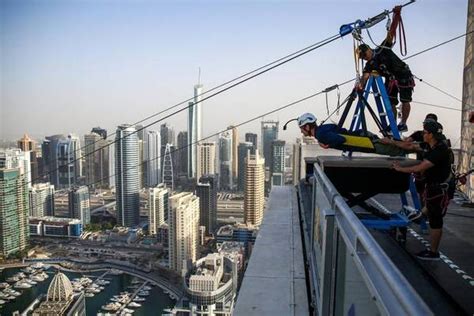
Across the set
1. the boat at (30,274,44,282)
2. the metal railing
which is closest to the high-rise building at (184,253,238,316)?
the boat at (30,274,44,282)

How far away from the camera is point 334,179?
2.65m

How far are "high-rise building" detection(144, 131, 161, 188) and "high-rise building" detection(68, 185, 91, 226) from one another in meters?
8.35

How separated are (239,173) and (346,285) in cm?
4369

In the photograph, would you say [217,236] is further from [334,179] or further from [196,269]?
[334,179]

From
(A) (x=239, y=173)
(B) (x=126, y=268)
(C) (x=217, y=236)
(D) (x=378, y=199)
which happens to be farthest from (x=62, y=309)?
(A) (x=239, y=173)

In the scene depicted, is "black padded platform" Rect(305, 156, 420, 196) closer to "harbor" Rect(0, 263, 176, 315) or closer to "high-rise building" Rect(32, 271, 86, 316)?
"high-rise building" Rect(32, 271, 86, 316)

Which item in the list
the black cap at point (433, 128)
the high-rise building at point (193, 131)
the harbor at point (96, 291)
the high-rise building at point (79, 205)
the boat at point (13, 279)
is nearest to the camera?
the black cap at point (433, 128)

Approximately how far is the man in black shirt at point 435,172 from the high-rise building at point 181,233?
26.5 m

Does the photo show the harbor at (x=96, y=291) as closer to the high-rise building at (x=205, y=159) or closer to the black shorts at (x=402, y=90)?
the high-rise building at (x=205, y=159)

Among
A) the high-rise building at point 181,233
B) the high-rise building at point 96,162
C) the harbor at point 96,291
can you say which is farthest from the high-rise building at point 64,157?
the high-rise building at point 181,233

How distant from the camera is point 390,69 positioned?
294cm

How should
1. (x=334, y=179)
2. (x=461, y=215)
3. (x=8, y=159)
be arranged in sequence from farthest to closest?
(x=8, y=159)
(x=461, y=215)
(x=334, y=179)

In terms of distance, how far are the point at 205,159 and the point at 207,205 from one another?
908 centimetres

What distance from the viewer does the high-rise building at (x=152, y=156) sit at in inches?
1743
